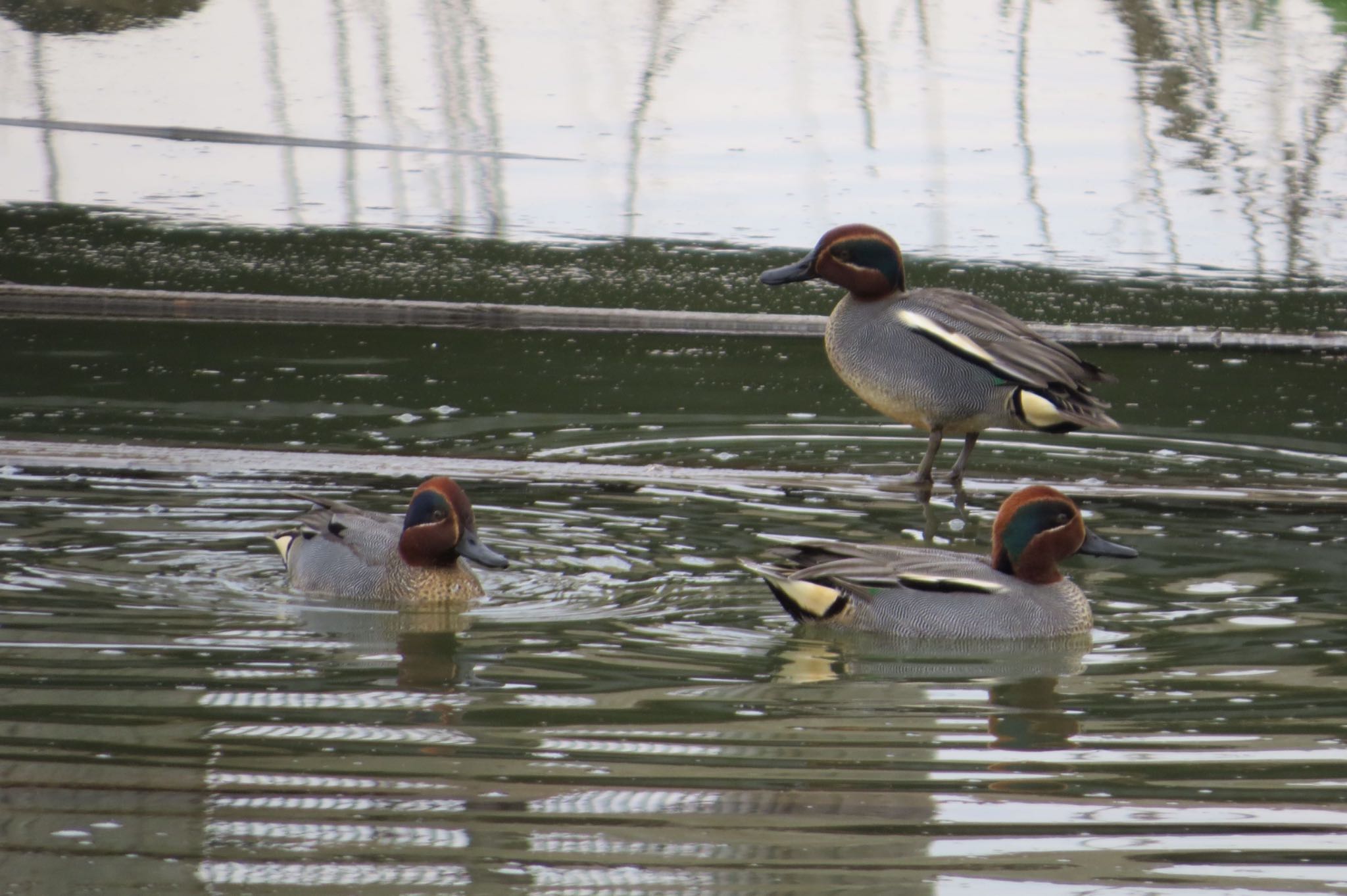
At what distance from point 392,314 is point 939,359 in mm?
3407

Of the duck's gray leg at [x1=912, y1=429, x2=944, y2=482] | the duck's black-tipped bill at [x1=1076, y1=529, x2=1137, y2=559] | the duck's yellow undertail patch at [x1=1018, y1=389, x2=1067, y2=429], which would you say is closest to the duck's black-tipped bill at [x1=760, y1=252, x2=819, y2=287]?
→ the duck's gray leg at [x1=912, y1=429, x2=944, y2=482]

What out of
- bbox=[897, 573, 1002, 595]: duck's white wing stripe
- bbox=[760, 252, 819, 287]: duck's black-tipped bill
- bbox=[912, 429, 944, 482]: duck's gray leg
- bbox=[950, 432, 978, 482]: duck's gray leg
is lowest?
bbox=[950, 432, 978, 482]: duck's gray leg

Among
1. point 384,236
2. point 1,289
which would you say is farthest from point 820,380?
point 1,289

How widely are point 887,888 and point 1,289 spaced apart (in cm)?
792

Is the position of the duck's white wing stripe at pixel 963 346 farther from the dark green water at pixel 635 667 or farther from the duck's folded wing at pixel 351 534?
the duck's folded wing at pixel 351 534

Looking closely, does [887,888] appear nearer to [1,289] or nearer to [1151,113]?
[1,289]

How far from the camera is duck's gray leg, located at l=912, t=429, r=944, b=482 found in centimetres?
780

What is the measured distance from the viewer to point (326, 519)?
20.8ft

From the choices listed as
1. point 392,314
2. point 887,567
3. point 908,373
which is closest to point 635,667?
point 887,567

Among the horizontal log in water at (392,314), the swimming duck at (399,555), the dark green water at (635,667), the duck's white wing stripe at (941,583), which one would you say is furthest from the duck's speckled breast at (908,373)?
the swimming duck at (399,555)

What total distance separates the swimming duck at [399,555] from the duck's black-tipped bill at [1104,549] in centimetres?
178

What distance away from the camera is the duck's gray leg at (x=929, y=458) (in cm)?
780

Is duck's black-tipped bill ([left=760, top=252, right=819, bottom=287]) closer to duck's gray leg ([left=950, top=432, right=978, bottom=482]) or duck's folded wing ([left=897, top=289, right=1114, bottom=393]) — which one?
duck's folded wing ([left=897, top=289, right=1114, bottom=393])

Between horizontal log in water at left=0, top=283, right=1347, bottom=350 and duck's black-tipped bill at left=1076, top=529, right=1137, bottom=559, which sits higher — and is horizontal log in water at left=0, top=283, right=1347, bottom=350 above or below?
below
